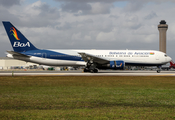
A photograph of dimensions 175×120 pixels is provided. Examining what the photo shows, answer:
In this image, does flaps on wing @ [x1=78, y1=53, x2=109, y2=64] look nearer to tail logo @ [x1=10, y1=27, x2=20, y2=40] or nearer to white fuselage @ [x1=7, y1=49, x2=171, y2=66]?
white fuselage @ [x1=7, y1=49, x2=171, y2=66]

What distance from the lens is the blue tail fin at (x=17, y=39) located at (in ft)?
123

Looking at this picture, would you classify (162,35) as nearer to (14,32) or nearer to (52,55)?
(52,55)

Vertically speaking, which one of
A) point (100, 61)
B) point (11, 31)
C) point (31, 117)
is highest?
point (11, 31)

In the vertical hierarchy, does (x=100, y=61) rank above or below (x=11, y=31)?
below

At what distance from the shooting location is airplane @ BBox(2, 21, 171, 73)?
120 feet

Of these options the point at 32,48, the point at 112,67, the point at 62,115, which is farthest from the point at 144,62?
the point at 62,115

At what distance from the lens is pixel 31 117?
279 inches

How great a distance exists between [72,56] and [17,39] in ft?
32.4

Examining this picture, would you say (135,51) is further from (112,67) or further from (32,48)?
(32,48)

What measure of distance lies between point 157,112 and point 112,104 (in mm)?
2060

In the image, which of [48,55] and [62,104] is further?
[48,55]

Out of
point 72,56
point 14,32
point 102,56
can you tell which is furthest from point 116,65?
point 14,32

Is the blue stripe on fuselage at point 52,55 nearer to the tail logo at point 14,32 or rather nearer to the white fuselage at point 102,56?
the white fuselage at point 102,56

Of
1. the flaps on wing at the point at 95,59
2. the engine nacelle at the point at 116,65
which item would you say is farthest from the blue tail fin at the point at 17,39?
the engine nacelle at the point at 116,65
